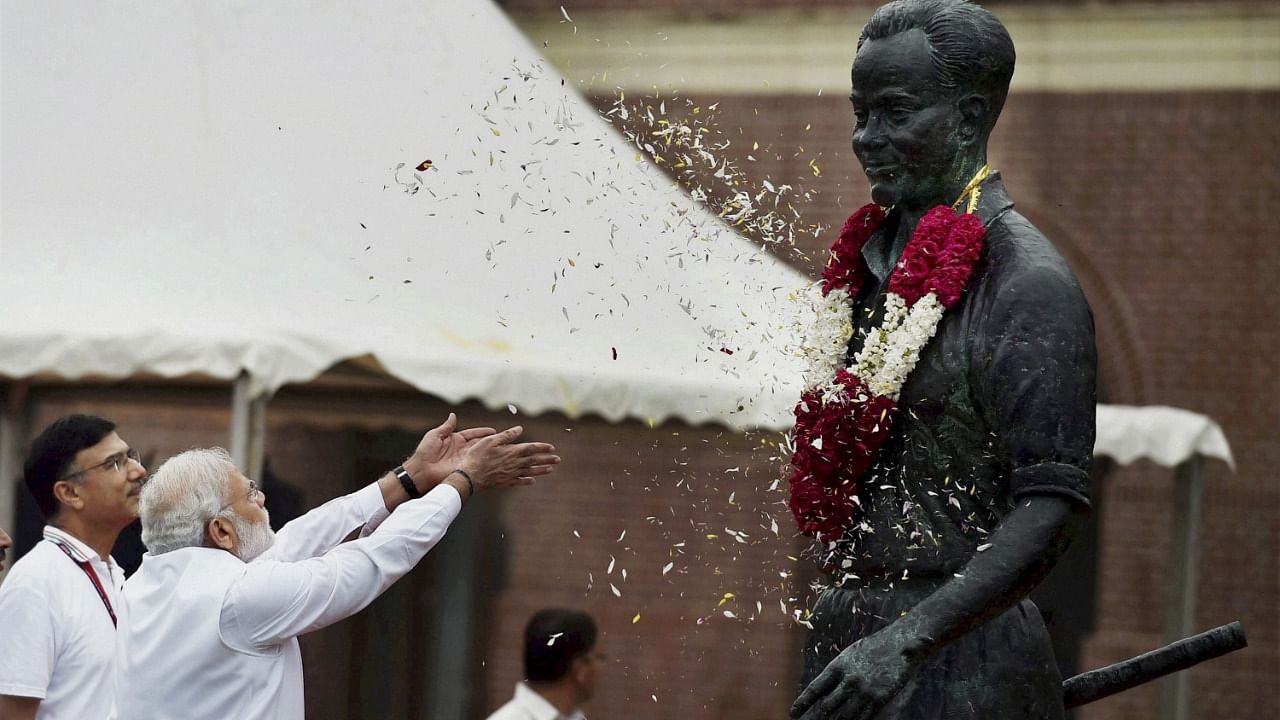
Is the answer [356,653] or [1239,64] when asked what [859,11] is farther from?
[356,653]

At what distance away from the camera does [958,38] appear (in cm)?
263

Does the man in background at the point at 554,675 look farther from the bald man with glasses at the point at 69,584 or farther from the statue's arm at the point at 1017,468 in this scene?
the statue's arm at the point at 1017,468

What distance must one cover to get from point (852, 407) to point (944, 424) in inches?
6.2

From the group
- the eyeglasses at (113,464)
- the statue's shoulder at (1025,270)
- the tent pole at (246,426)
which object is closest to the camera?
the statue's shoulder at (1025,270)

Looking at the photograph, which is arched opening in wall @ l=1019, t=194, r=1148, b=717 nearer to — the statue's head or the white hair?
the white hair

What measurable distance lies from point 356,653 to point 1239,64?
6227 mm

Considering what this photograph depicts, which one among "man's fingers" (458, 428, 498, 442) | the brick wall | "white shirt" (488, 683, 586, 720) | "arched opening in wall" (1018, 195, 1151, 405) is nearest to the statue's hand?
"man's fingers" (458, 428, 498, 442)

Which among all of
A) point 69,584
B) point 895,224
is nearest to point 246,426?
point 69,584

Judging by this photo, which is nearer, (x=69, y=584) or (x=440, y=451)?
(x=440, y=451)

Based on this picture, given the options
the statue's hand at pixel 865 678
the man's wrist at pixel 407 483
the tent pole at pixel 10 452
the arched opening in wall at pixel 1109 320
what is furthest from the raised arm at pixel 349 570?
the arched opening in wall at pixel 1109 320

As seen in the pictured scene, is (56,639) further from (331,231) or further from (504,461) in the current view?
(331,231)

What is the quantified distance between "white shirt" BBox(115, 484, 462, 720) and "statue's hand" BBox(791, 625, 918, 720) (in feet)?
5.26

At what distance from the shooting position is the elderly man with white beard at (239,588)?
12.6ft

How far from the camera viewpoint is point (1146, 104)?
10.2 m
